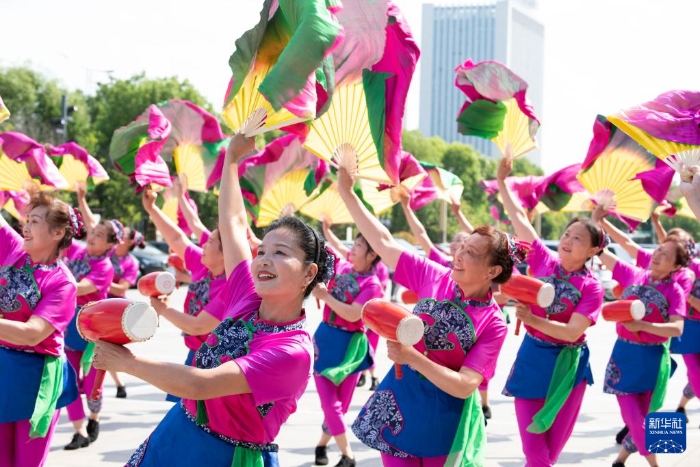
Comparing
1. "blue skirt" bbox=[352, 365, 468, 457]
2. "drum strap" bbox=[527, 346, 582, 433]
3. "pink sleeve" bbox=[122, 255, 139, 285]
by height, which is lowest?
"pink sleeve" bbox=[122, 255, 139, 285]

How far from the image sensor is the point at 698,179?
3582mm

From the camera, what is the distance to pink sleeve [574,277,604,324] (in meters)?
5.14

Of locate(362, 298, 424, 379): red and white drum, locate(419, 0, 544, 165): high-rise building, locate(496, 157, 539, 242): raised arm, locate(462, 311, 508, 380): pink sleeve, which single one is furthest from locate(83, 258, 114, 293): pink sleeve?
locate(419, 0, 544, 165): high-rise building

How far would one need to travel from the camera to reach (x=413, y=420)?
3631 millimetres

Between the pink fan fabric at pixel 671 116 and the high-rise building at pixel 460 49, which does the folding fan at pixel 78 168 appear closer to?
the pink fan fabric at pixel 671 116

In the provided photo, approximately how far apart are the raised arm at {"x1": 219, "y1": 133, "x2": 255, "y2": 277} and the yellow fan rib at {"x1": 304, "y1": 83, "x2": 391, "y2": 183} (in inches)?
32.0

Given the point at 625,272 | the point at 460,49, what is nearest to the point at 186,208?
the point at 625,272

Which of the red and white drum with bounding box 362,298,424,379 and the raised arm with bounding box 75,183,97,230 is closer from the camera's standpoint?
the red and white drum with bounding box 362,298,424,379

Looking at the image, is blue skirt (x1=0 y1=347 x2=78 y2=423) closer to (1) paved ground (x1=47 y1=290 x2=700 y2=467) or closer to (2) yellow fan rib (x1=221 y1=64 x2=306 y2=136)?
(2) yellow fan rib (x1=221 y1=64 x2=306 y2=136)

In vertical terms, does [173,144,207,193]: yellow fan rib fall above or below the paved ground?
above

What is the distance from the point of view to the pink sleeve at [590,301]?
16.9 feet

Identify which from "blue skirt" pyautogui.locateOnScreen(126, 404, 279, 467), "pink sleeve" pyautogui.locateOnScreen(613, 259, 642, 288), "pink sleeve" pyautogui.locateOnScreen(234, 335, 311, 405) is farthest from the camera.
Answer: "pink sleeve" pyautogui.locateOnScreen(613, 259, 642, 288)

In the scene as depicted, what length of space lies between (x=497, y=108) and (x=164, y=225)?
2.34 metres

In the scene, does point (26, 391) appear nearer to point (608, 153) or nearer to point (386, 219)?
point (608, 153)
